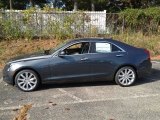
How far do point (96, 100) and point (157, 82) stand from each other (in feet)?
9.11

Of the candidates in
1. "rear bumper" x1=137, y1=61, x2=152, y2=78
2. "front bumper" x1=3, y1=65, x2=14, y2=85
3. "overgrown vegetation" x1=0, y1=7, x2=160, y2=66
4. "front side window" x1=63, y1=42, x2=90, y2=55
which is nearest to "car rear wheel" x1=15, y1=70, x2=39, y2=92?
"front bumper" x1=3, y1=65, x2=14, y2=85

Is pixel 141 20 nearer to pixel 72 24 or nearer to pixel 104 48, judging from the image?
pixel 72 24

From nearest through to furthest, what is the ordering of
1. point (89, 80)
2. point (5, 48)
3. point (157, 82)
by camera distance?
point (89, 80), point (157, 82), point (5, 48)

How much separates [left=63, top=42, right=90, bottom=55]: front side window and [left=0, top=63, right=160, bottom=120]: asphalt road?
0.97 metres

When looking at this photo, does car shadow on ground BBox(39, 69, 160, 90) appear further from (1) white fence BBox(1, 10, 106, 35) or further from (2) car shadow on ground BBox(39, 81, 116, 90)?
(1) white fence BBox(1, 10, 106, 35)

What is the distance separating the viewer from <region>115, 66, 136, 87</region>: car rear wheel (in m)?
8.63

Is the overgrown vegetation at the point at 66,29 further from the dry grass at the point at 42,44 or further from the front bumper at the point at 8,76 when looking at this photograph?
the front bumper at the point at 8,76

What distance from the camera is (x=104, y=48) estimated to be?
28.7ft

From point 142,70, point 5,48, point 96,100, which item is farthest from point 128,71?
point 5,48

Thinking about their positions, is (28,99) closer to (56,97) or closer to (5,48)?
(56,97)

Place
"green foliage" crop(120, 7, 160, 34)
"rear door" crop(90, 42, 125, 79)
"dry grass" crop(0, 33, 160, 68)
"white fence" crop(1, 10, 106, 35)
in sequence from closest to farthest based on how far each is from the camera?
"rear door" crop(90, 42, 125, 79)
"dry grass" crop(0, 33, 160, 68)
"white fence" crop(1, 10, 106, 35)
"green foliage" crop(120, 7, 160, 34)

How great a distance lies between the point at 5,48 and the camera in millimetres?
15336

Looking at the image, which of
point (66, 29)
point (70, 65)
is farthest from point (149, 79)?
point (66, 29)

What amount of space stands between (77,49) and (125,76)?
1571mm
